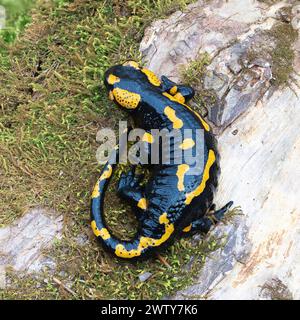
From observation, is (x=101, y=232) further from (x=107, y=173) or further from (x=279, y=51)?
(x=279, y=51)

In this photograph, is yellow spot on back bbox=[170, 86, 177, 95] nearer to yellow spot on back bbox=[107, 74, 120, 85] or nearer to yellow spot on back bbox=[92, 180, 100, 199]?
yellow spot on back bbox=[107, 74, 120, 85]

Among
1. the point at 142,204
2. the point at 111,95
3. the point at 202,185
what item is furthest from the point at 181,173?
the point at 111,95

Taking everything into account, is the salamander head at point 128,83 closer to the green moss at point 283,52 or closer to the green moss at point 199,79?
the green moss at point 199,79

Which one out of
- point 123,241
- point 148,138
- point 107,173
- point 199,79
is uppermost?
point 199,79

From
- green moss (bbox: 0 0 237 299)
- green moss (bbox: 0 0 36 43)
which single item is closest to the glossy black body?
green moss (bbox: 0 0 237 299)

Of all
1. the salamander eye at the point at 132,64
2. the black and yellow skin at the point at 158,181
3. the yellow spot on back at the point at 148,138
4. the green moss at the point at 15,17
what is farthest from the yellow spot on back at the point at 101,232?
the green moss at the point at 15,17

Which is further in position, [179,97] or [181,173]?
[179,97]
